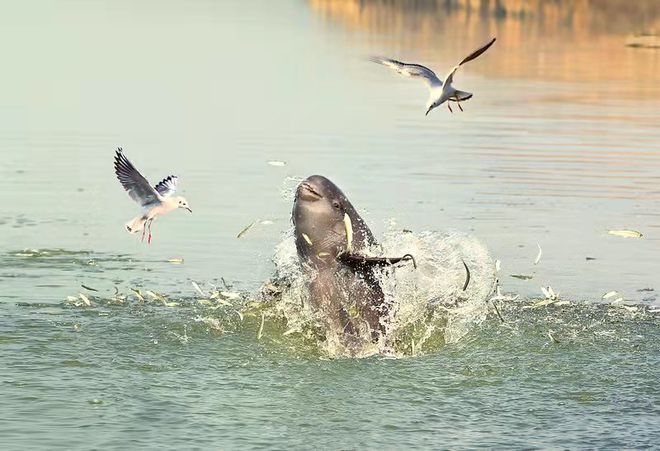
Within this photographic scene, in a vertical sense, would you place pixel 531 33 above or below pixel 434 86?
below

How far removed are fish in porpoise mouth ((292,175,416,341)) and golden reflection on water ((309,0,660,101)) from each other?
22.4m

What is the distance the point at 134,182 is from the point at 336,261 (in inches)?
99.3

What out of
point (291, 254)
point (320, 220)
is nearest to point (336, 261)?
point (320, 220)

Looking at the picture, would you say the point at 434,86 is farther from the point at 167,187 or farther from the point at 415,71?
the point at 167,187

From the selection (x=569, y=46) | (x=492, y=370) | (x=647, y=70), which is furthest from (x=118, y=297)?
(x=569, y=46)

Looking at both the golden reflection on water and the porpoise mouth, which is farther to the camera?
the golden reflection on water

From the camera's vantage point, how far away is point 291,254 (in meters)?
14.3

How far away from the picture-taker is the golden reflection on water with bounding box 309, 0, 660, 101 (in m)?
41.6

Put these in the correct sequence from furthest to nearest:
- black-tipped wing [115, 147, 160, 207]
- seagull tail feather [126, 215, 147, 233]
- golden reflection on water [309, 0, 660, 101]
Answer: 1. golden reflection on water [309, 0, 660, 101]
2. seagull tail feather [126, 215, 147, 233]
3. black-tipped wing [115, 147, 160, 207]

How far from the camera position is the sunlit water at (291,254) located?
12070mm

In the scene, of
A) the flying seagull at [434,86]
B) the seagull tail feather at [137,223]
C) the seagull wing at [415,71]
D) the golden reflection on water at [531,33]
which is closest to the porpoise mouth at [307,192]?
the flying seagull at [434,86]

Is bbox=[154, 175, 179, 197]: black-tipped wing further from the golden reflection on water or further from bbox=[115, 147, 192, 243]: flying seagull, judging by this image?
the golden reflection on water

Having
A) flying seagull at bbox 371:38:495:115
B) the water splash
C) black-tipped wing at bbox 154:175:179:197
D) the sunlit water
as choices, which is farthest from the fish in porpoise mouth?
black-tipped wing at bbox 154:175:179:197

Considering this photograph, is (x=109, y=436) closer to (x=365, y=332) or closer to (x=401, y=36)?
(x=365, y=332)
